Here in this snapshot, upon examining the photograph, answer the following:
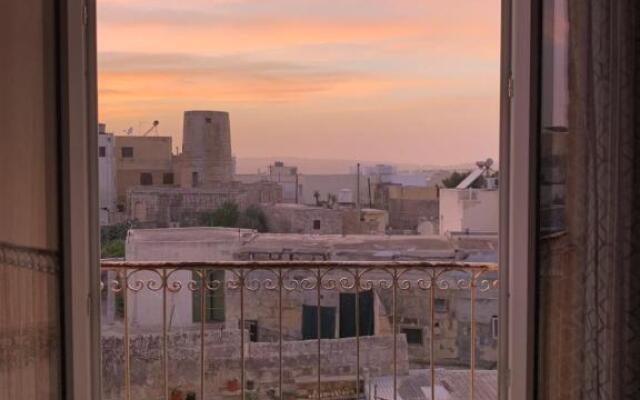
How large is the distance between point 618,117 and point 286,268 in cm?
194

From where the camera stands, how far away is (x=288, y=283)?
3.72m

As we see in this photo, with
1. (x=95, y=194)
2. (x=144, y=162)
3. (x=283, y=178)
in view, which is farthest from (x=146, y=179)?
(x=95, y=194)

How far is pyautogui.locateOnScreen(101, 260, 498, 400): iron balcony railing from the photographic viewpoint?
3.46 metres

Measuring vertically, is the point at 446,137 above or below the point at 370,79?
below

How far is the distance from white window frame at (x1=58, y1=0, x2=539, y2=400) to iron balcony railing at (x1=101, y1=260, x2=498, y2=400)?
1.01 meters

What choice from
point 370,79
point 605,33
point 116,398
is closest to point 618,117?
point 605,33

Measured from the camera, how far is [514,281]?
237cm

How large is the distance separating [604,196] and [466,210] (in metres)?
1.84

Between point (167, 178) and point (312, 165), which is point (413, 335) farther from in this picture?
point (167, 178)

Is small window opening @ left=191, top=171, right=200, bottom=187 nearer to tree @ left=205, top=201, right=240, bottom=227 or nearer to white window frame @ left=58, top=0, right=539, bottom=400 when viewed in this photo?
tree @ left=205, top=201, right=240, bottom=227

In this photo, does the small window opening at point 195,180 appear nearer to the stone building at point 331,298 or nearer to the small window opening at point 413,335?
the stone building at point 331,298

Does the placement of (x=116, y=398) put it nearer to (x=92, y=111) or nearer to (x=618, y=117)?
(x=92, y=111)

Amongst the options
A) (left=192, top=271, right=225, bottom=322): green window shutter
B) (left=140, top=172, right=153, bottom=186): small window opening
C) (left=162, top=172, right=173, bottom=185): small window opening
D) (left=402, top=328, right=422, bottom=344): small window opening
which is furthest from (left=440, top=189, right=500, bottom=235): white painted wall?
(left=140, top=172, right=153, bottom=186): small window opening

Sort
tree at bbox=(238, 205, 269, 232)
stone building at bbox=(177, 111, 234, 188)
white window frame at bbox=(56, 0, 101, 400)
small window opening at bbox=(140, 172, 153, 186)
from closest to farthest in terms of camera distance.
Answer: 1. white window frame at bbox=(56, 0, 101, 400)
2. small window opening at bbox=(140, 172, 153, 186)
3. stone building at bbox=(177, 111, 234, 188)
4. tree at bbox=(238, 205, 269, 232)
